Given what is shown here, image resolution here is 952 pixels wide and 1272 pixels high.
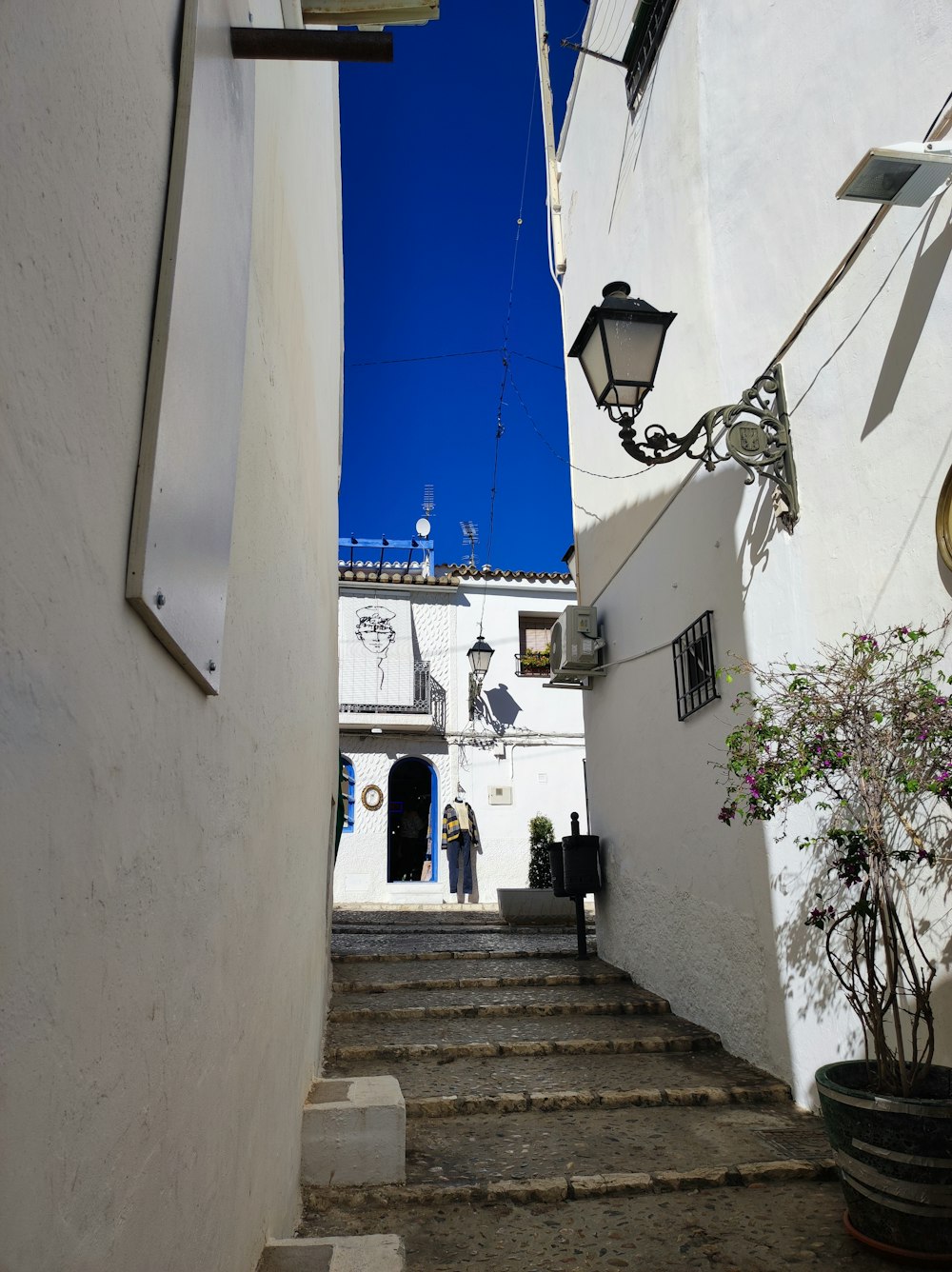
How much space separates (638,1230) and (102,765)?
277cm

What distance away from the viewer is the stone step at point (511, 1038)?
4645 mm

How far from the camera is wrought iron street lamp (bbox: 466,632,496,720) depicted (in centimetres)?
1655

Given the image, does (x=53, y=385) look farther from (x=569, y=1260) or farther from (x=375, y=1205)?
(x=375, y=1205)

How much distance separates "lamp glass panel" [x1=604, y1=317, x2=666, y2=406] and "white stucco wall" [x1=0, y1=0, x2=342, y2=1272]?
8.47 feet

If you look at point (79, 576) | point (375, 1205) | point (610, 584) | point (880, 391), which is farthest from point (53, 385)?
point (610, 584)

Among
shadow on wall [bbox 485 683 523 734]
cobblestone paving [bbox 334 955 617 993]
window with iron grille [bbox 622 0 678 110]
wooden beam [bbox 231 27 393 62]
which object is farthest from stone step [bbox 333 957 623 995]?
shadow on wall [bbox 485 683 523 734]

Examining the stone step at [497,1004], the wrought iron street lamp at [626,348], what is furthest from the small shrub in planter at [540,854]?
the wrought iron street lamp at [626,348]

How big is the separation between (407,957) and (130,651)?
646cm

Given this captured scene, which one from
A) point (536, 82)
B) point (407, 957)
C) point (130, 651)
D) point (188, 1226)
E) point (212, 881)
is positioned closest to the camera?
point (130, 651)

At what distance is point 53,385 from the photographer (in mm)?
835

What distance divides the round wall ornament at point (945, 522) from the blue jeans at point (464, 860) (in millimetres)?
13233

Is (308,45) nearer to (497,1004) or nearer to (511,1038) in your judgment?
(511,1038)

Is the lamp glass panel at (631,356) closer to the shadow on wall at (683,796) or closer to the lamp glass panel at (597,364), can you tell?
the lamp glass panel at (597,364)

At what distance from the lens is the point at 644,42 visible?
6.44 meters
